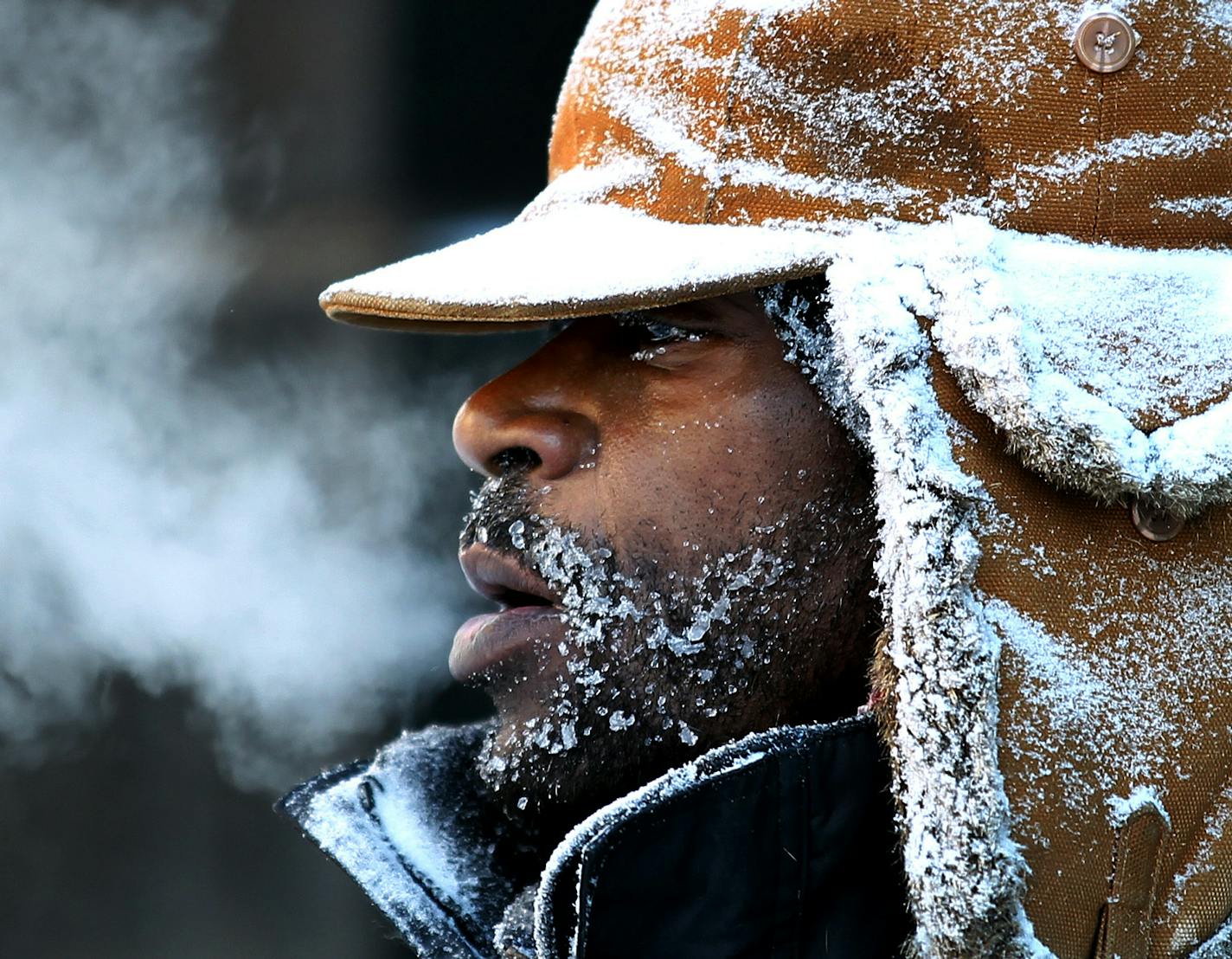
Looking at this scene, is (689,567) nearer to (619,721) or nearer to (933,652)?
(619,721)

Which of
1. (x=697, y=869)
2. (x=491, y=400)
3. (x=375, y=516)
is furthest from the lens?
(x=375, y=516)

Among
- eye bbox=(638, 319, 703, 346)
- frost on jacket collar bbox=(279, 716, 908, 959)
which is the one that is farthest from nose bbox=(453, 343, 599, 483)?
frost on jacket collar bbox=(279, 716, 908, 959)

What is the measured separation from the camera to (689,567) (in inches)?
61.5

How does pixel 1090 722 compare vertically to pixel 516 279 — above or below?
below

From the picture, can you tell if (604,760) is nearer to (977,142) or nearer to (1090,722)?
(1090,722)

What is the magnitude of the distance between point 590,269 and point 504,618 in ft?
1.61

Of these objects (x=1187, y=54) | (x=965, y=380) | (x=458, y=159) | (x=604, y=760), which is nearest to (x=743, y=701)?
(x=604, y=760)

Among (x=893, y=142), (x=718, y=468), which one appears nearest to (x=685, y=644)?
(x=718, y=468)

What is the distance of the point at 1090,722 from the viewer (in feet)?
4.29

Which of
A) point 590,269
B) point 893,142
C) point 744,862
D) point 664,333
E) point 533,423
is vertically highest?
point 893,142

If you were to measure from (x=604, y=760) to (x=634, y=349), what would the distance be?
1.70ft

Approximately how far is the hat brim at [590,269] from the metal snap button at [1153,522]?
16.9 inches

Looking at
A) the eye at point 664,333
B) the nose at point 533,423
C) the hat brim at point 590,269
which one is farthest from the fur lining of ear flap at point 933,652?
the nose at point 533,423

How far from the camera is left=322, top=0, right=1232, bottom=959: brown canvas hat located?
1275 mm
